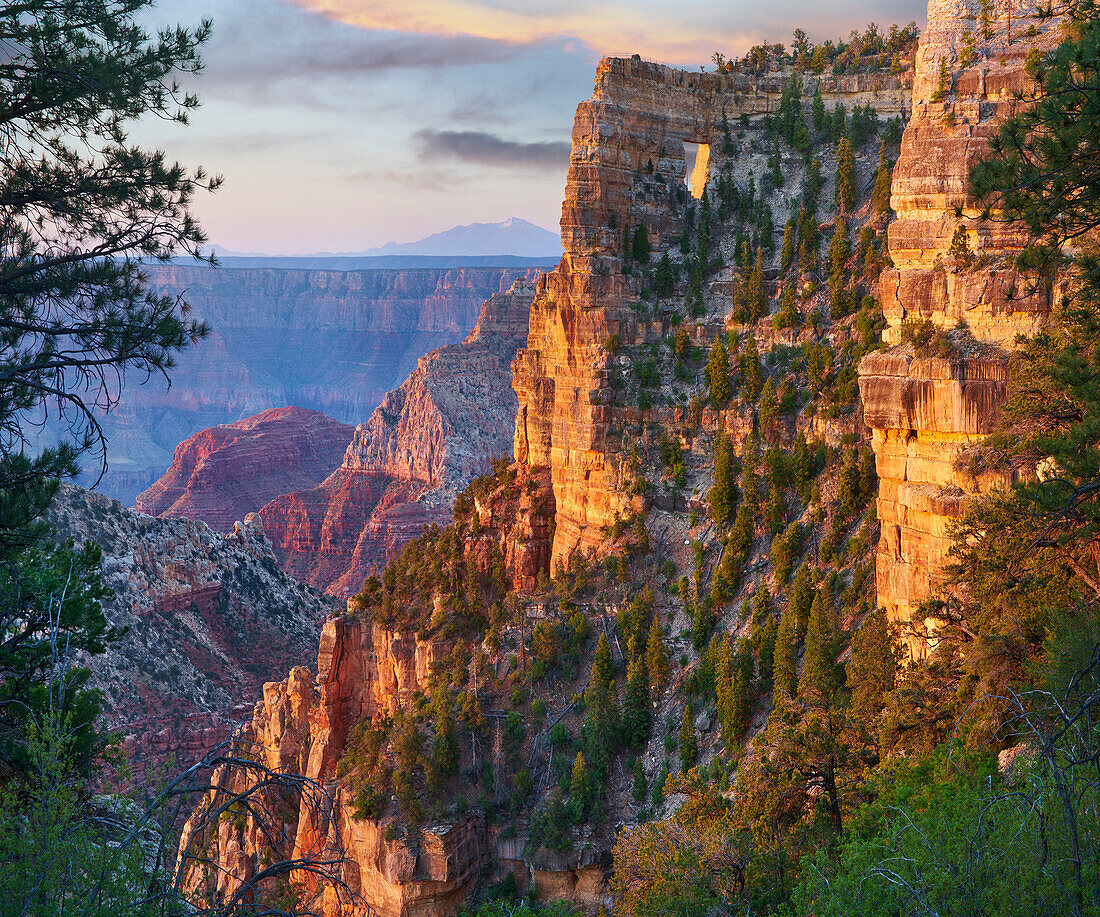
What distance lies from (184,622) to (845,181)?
72206 mm

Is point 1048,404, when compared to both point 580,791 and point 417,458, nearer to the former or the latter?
point 580,791

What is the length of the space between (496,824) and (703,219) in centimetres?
3879

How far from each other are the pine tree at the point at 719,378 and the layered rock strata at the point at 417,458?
357 ft

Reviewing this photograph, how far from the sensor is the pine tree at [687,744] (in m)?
48.8

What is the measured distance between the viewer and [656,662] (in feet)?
180

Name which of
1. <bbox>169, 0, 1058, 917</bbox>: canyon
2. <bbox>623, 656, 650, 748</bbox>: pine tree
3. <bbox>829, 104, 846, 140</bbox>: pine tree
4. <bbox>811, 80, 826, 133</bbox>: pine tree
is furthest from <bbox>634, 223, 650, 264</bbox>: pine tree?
<bbox>623, 656, 650, 748</bbox>: pine tree

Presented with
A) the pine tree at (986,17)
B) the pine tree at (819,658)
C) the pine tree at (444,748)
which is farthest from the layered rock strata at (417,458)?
the pine tree at (986,17)

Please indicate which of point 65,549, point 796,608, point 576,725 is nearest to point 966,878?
point 65,549

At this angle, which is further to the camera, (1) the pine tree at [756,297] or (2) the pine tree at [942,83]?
(1) the pine tree at [756,297]

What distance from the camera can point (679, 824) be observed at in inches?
1366

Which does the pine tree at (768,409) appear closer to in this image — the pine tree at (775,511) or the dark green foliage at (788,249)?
the pine tree at (775,511)

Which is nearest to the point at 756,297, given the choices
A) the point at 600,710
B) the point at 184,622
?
the point at 600,710

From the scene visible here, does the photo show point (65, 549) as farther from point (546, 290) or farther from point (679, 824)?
point (546, 290)

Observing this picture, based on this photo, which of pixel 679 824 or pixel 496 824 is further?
pixel 496 824
